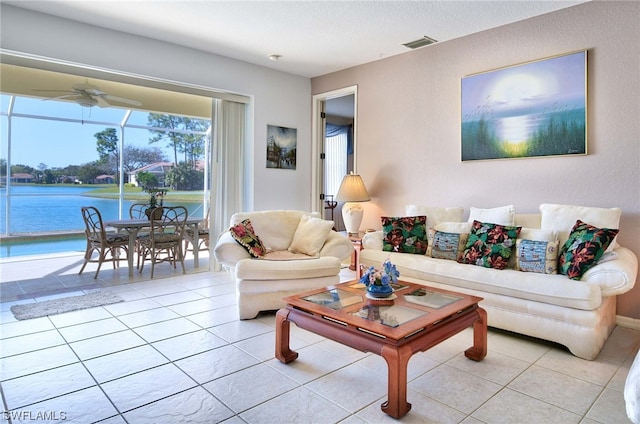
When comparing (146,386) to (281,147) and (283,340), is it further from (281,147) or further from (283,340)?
(281,147)

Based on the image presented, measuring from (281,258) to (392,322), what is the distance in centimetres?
178

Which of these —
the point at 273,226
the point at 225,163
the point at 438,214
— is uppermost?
the point at 225,163

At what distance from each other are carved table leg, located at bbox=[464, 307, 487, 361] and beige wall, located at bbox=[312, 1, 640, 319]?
162 centimetres

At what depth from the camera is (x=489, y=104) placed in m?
3.96

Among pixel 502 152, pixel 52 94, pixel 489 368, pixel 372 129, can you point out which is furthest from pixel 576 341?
pixel 52 94

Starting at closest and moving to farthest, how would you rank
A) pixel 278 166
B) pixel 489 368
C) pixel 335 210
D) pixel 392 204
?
pixel 489 368, pixel 392 204, pixel 278 166, pixel 335 210

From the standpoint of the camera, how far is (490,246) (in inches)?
127

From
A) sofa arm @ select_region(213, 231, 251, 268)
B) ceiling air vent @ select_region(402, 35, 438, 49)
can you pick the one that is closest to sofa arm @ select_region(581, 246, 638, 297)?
sofa arm @ select_region(213, 231, 251, 268)

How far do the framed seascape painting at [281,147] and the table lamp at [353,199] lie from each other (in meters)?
1.17

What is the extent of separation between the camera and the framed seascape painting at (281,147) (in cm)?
552

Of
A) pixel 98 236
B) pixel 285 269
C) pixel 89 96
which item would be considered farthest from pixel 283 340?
pixel 89 96

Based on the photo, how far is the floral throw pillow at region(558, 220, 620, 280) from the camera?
269cm

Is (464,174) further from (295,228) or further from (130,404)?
(130,404)

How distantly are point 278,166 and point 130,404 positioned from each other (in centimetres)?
404
